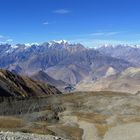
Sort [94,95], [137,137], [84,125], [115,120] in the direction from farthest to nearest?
1. [94,95]
2. [115,120]
3. [84,125]
4. [137,137]

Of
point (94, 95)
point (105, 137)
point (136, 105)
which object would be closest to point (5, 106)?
point (94, 95)

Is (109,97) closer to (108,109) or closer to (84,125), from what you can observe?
(108,109)

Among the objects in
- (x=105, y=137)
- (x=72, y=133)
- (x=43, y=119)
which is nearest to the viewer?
(x=105, y=137)

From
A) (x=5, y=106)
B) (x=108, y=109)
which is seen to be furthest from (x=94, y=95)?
(x=5, y=106)

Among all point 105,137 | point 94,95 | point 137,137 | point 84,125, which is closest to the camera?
point 137,137

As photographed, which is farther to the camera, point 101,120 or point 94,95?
point 94,95

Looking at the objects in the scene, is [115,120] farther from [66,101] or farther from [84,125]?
[66,101]
